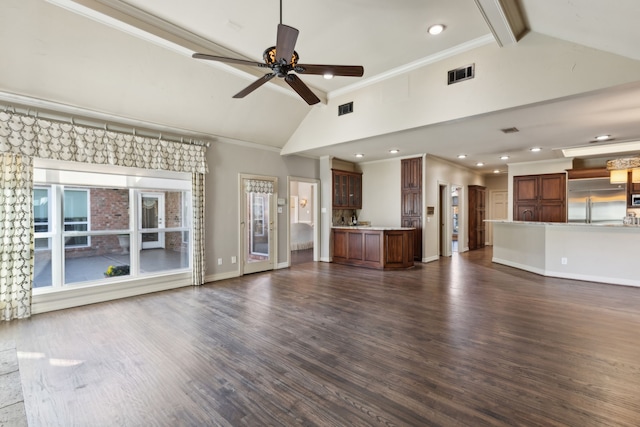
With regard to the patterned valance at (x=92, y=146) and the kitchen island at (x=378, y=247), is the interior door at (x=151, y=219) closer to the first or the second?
the patterned valance at (x=92, y=146)

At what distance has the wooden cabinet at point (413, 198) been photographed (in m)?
7.32

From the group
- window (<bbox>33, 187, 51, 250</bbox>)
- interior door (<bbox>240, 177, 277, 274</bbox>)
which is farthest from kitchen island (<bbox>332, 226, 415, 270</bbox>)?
window (<bbox>33, 187, 51, 250</bbox>)

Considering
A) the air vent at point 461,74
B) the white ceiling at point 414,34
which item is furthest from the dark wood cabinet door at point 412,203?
the air vent at point 461,74

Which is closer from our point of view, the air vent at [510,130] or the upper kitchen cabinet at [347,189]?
the air vent at [510,130]

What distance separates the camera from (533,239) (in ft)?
20.4

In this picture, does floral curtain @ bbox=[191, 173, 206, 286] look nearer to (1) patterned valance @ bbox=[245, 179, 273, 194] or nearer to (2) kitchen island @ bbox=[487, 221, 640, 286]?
(1) patterned valance @ bbox=[245, 179, 273, 194]

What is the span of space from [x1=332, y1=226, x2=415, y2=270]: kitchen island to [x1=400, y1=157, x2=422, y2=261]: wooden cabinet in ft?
1.82

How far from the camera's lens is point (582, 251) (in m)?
5.47

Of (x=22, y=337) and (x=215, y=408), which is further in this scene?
(x=22, y=337)

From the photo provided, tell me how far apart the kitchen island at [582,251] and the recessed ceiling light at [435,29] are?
4.47 meters

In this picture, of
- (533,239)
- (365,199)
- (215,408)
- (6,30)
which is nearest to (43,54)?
(6,30)

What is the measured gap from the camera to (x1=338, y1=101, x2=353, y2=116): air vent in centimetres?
545

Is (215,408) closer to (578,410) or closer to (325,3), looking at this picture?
(578,410)

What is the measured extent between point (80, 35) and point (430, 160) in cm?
690
